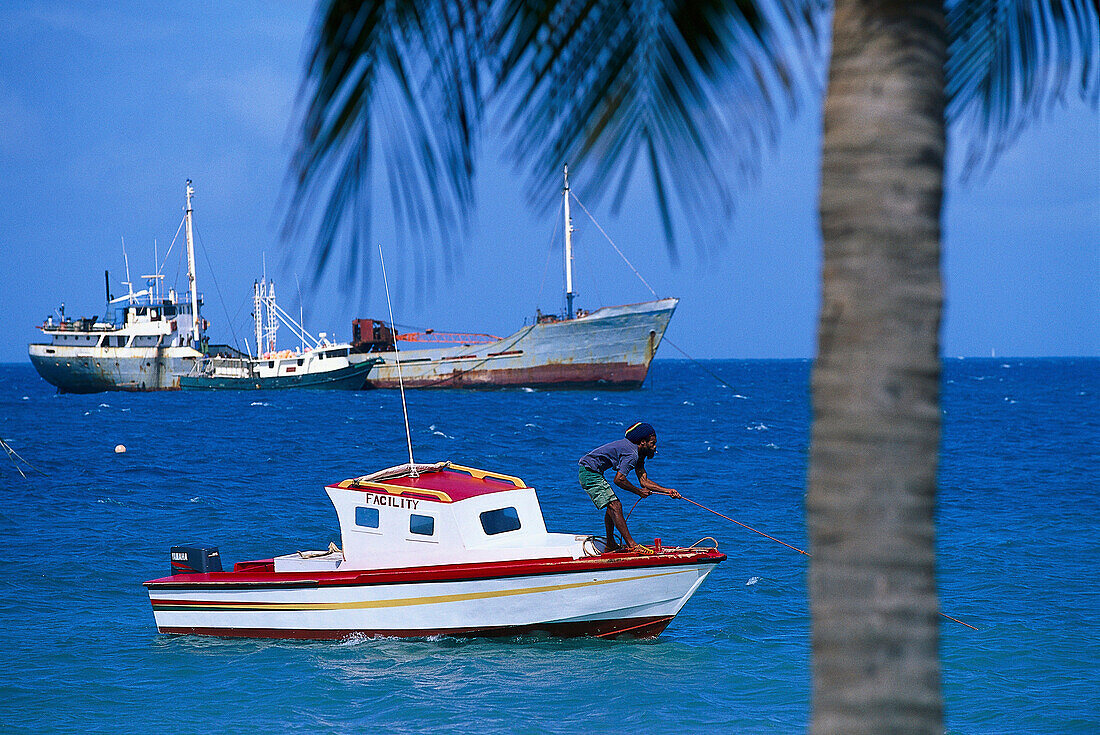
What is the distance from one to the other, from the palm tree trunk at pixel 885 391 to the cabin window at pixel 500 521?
409 inches

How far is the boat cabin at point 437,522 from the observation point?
40.3ft

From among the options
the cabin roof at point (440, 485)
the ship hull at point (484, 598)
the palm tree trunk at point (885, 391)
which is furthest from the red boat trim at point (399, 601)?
the palm tree trunk at point (885, 391)

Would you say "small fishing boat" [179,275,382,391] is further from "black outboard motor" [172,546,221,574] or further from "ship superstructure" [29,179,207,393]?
"black outboard motor" [172,546,221,574]

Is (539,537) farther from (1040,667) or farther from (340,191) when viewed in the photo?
(340,191)

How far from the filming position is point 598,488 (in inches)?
480

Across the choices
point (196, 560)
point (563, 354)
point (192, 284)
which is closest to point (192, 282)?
point (192, 284)

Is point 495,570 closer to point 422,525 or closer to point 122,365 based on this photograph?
point 422,525

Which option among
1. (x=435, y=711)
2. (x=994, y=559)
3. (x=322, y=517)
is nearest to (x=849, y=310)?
(x=435, y=711)

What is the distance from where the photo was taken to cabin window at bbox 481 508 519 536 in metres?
12.5

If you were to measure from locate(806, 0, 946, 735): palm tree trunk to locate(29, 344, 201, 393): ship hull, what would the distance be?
75.4 metres

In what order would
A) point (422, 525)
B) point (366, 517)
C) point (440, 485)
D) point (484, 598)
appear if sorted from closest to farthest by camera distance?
point (484, 598), point (422, 525), point (440, 485), point (366, 517)

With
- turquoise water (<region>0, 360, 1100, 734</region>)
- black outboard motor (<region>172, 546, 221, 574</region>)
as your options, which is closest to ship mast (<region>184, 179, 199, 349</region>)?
turquoise water (<region>0, 360, 1100, 734</region>)

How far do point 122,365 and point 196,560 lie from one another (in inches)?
2546

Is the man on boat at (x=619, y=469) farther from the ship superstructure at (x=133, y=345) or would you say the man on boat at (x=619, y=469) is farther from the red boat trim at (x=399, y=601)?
the ship superstructure at (x=133, y=345)
